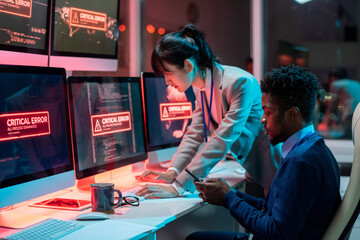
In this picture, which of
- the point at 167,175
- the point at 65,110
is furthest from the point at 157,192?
the point at 65,110

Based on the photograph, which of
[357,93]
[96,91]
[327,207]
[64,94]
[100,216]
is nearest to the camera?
[327,207]

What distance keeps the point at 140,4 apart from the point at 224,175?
6.85ft

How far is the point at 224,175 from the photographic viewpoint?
2236 mm

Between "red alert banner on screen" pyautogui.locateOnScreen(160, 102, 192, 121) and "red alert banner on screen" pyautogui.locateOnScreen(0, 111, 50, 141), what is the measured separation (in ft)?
2.85

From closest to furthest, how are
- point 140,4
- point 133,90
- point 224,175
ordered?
1. point 133,90
2. point 224,175
3. point 140,4

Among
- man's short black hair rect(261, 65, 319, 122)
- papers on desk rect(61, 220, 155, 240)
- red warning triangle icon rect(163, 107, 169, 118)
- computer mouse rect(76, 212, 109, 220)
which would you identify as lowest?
papers on desk rect(61, 220, 155, 240)

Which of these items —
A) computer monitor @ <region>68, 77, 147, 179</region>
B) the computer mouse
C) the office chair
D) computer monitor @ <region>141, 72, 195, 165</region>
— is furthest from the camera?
computer monitor @ <region>141, 72, 195, 165</region>

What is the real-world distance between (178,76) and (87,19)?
54 cm

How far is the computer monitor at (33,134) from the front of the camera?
1.35 meters

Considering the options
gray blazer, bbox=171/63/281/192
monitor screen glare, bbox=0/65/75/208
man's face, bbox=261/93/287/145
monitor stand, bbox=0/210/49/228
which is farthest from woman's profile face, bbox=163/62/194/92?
monitor stand, bbox=0/210/49/228

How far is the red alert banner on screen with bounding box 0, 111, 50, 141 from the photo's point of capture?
4.41 ft

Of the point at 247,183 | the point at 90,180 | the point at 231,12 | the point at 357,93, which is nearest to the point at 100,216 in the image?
the point at 90,180

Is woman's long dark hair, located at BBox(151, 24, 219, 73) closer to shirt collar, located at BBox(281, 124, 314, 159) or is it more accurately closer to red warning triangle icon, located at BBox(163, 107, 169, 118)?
red warning triangle icon, located at BBox(163, 107, 169, 118)

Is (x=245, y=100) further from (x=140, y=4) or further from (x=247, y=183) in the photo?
(x=140, y=4)
